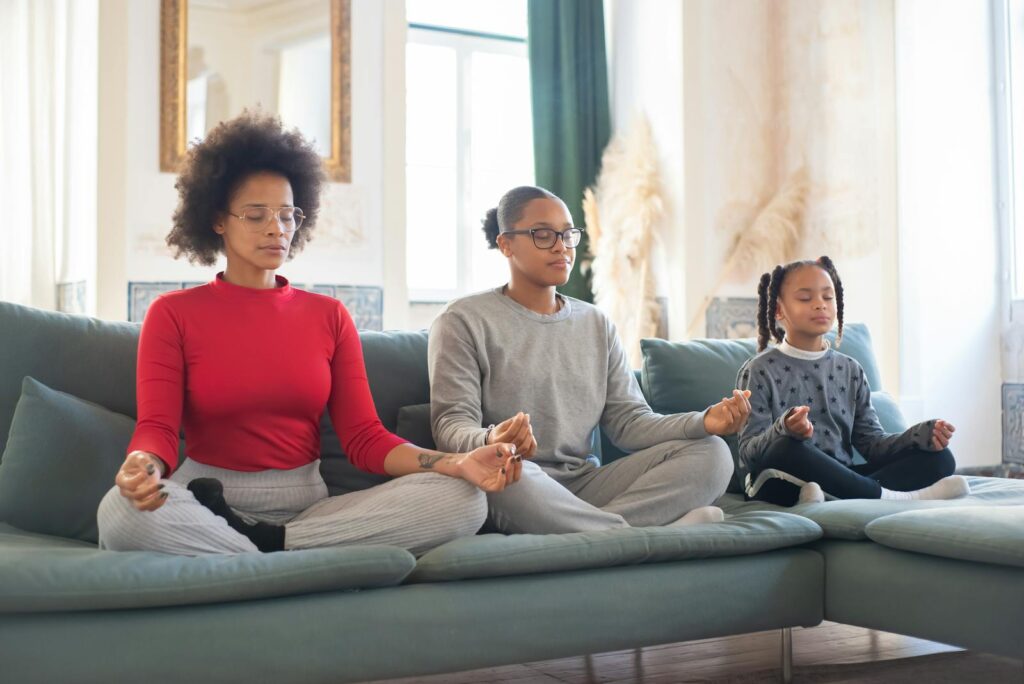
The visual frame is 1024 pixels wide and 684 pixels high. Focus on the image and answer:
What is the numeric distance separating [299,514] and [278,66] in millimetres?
2945

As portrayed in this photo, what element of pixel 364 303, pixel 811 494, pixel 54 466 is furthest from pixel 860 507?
pixel 364 303

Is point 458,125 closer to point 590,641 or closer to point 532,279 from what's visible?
point 532,279

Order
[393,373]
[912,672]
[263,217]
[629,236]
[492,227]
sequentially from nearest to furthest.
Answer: [263,217]
[912,672]
[393,373]
[492,227]
[629,236]

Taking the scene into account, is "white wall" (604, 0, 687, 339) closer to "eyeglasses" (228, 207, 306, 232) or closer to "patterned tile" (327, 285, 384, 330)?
"patterned tile" (327, 285, 384, 330)

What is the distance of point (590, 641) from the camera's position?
1957 millimetres

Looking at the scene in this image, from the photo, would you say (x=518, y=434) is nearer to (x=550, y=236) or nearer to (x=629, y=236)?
(x=550, y=236)

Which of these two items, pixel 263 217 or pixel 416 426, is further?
pixel 416 426

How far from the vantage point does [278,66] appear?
4535 mm

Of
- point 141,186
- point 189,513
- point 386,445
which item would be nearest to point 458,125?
point 141,186

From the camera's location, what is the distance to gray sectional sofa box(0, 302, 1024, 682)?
167 centimetres

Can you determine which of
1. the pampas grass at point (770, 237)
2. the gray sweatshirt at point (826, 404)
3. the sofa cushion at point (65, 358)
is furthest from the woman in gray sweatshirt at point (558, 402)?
the pampas grass at point (770, 237)

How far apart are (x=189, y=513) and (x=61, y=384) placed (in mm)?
646

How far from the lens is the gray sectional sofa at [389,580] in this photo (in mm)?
1669

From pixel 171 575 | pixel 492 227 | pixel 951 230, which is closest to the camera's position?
pixel 171 575
